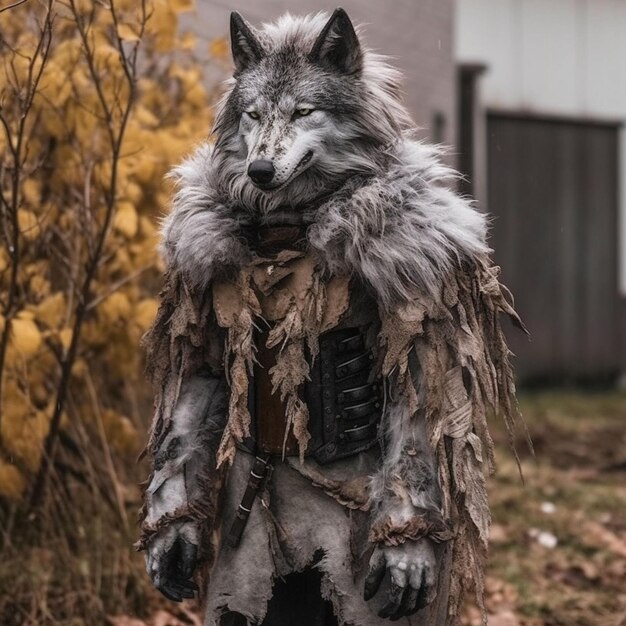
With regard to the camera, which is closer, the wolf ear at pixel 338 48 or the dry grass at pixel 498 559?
the wolf ear at pixel 338 48

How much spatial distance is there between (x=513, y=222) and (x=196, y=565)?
983 cm

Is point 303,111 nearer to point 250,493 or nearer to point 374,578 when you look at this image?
point 250,493

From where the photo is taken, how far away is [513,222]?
1200cm

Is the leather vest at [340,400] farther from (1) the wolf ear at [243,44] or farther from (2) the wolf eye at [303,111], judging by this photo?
(1) the wolf ear at [243,44]

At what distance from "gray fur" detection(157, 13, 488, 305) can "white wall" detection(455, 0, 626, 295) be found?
29.9ft

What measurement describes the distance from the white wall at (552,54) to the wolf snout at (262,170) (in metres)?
9.35

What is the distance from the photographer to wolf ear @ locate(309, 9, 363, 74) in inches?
97.7

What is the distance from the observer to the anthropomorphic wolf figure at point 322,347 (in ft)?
8.14

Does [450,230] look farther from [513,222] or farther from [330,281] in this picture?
[513,222]

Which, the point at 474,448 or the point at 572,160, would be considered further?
the point at 572,160

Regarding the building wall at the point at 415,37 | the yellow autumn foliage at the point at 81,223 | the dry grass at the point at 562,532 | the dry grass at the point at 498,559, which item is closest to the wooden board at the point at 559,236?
the building wall at the point at 415,37

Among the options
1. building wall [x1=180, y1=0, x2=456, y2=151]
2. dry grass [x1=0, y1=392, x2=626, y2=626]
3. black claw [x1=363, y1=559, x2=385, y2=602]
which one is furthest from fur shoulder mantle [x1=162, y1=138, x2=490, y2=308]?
building wall [x1=180, y1=0, x2=456, y2=151]

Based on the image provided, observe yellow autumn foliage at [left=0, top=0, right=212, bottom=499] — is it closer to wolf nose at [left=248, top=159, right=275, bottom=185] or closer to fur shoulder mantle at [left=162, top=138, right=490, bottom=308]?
fur shoulder mantle at [left=162, top=138, right=490, bottom=308]

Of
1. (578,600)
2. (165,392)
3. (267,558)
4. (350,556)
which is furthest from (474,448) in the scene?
(578,600)
